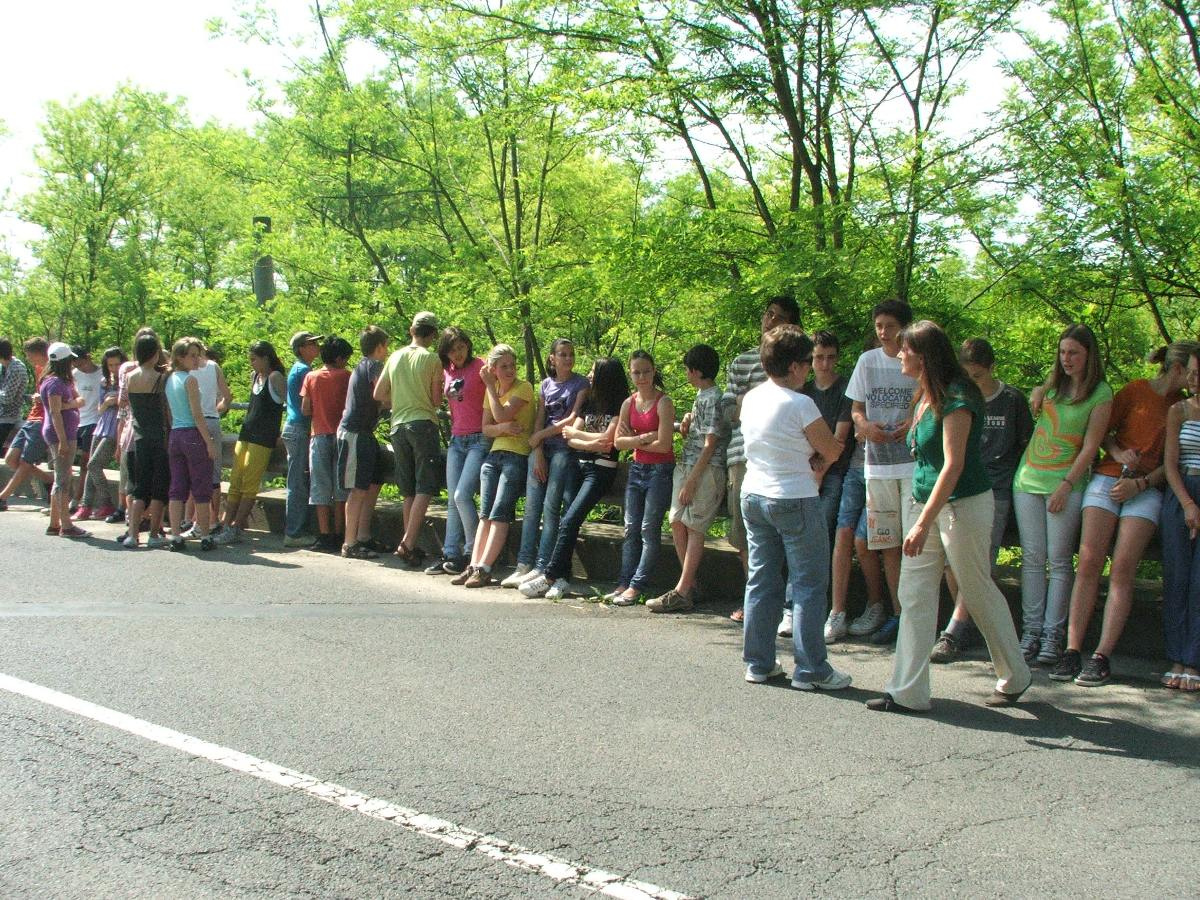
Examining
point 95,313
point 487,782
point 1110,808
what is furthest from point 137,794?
point 95,313

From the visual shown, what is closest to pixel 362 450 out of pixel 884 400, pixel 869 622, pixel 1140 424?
pixel 869 622

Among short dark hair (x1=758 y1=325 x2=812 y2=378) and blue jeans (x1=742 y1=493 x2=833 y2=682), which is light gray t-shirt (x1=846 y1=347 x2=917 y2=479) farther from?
short dark hair (x1=758 y1=325 x2=812 y2=378)

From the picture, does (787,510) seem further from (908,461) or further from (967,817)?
(967,817)

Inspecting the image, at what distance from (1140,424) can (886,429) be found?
146 cm

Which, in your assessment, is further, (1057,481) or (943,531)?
(1057,481)

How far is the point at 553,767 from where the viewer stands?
495cm

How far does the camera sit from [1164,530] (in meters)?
6.76

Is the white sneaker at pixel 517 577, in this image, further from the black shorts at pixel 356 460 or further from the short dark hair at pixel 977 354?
the short dark hair at pixel 977 354

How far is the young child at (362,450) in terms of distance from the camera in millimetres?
10820

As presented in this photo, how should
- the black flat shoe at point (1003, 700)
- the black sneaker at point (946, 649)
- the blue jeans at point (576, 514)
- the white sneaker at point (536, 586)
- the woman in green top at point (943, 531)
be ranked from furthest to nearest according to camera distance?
the blue jeans at point (576, 514), the white sneaker at point (536, 586), the black sneaker at point (946, 649), the black flat shoe at point (1003, 700), the woman in green top at point (943, 531)

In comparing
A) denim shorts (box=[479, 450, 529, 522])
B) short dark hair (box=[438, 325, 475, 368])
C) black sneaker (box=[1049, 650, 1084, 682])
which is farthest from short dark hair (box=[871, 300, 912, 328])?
short dark hair (box=[438, 325, 475, 368])

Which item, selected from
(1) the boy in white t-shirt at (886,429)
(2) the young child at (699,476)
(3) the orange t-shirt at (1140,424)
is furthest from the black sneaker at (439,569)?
(3) the orange t-shirt at (1140,424)

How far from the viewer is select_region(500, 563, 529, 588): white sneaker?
30.8ft

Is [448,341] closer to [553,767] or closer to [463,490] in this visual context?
[463,490]
